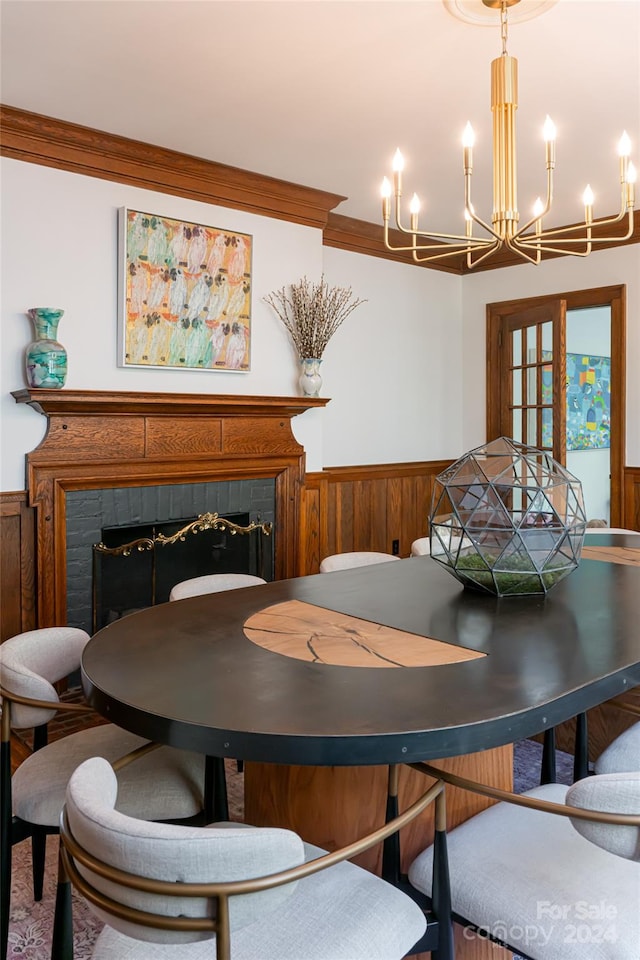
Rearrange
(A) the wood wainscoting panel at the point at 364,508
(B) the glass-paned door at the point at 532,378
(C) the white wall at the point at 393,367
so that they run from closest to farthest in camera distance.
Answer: (A) the wood wainscoting panel at the point at 364,508 < (B) the glass-paned door at the point at 532,378 < (C) the white wall at the point at 393,367

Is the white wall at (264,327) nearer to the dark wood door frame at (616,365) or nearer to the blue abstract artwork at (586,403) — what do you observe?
the dark wood door frame at (616,365)

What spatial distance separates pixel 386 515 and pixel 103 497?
93.7 inches

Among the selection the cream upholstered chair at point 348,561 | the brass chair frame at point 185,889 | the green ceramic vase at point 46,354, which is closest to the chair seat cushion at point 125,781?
the brass chair frame at point 185,889

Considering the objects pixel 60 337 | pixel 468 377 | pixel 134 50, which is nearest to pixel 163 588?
pixel 60 337

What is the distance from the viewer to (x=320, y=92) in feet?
9.77

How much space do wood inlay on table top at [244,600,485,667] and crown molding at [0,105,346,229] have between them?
8.23 ft

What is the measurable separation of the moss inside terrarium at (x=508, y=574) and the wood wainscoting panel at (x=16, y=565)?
6.79ft

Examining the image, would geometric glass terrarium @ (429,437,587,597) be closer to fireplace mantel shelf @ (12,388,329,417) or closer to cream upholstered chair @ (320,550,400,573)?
cream upholstered chair @ (320,550,400,573)

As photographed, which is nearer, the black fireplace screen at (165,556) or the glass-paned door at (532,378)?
the black fireplace screen at (165,556)

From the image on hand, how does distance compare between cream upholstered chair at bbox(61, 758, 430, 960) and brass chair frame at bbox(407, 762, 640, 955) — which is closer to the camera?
cream upholstered chair at bbox(61, 758, 430, 960)

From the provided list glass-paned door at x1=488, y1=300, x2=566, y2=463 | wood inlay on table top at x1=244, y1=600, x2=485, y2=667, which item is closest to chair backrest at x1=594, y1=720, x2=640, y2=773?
wood inlay on table top at x1=244, y1=600, x2=485, y2=667

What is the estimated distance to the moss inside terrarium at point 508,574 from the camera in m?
2.06

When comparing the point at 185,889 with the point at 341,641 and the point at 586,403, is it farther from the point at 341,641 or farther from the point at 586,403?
the point at 586,403

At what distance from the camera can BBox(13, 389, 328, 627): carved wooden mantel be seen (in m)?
3.33
